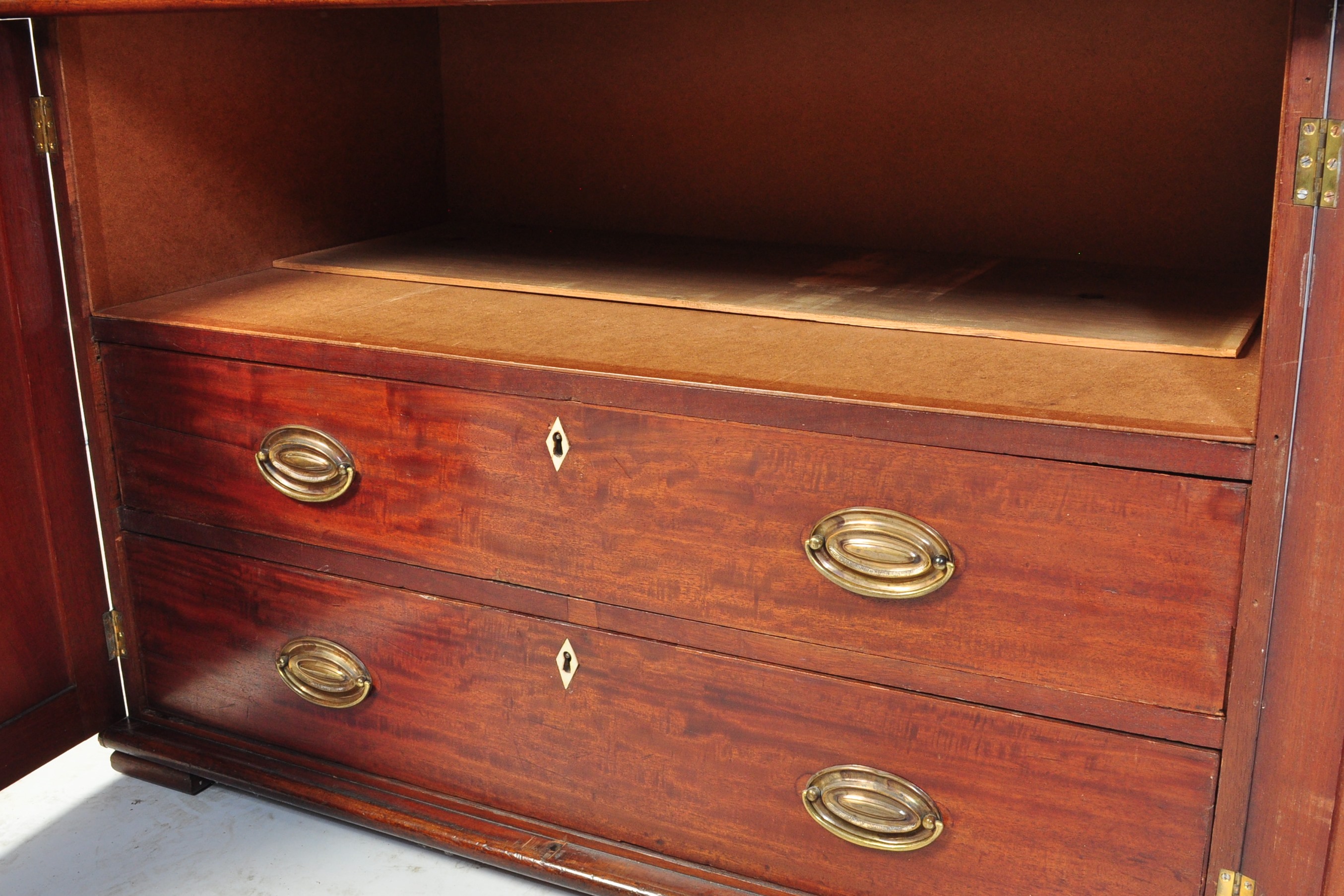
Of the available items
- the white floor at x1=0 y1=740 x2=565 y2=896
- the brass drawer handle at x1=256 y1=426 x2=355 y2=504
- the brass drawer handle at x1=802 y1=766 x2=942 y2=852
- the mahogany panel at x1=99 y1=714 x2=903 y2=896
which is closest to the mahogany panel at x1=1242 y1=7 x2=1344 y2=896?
the brass drawer handle at x1=802 y1=766 x2=942 y2=852

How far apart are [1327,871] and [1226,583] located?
24 cm

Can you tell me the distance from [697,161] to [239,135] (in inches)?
23.3

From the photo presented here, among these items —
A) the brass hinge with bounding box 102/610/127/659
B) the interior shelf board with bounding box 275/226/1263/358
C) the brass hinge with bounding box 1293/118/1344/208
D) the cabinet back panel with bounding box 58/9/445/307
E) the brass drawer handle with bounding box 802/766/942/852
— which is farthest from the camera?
the brass hinge with bounding box 102/610/127/659

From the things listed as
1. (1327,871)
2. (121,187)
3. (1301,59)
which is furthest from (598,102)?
(1327,871)

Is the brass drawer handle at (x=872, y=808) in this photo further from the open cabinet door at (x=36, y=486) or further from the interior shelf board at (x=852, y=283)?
the open cabinet door at (x=36, y=486)

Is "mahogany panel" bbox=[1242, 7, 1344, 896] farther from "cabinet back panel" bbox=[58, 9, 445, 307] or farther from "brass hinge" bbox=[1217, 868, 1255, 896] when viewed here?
"cabinet back panel" bbox=[58, 9, 445, 307]

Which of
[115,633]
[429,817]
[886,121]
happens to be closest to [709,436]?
[429,817]

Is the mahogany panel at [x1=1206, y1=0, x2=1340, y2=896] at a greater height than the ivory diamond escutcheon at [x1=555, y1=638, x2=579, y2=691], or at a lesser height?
greater

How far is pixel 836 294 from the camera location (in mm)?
1336

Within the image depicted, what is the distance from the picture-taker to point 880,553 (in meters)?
1.02

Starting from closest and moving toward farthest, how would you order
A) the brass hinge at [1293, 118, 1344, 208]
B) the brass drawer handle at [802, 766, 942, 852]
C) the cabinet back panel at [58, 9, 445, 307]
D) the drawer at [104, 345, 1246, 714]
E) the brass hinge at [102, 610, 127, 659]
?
1. the brass hinge at [1293, 118, 1344, 208]
2. the drawer at [104, 345, 1246, 714]
3. the brass drawer handle at [802, 766, 942, 852]
4. the cabinet back panel at [58, 9, 445, 307]
5. the brass hinge at [102, 610, 127, 659]

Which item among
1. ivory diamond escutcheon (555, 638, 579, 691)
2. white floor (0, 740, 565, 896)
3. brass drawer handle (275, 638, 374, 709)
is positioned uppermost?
ivory diamond escutcheon (555, 638, 579, 691)

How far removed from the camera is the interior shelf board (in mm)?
1179

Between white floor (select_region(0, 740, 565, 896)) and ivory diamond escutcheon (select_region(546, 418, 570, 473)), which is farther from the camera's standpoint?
white floor (select_region(0, 740, 565, 896))
